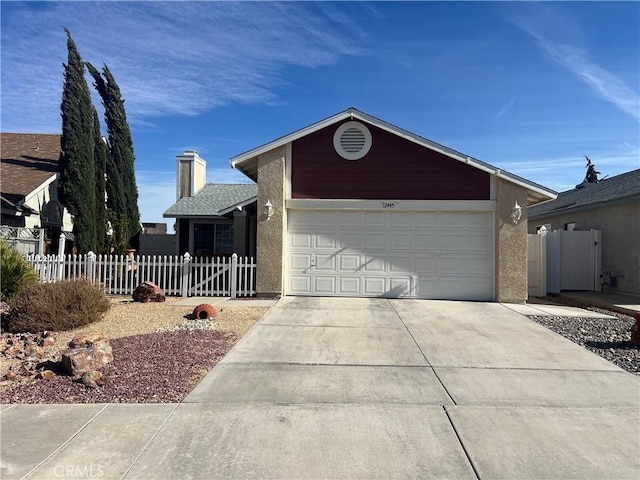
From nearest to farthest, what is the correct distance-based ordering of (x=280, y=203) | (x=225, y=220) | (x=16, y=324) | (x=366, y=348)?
(x=366, y=348), (x=16, y=324), (x=280, y=203), (x=225, y=220)

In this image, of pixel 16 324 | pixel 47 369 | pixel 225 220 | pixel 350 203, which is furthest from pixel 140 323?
pixel 225 220

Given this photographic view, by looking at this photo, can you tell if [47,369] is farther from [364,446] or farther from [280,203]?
[280,203]

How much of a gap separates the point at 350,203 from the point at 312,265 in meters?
1.95

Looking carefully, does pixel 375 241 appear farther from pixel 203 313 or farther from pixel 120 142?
pixel 120 142

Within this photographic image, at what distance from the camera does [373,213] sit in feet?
42.1

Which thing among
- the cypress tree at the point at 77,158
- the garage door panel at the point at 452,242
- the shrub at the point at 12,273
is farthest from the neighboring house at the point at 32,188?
the garage door panel at the point at 452,242

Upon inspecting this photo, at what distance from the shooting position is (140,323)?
30.0ft

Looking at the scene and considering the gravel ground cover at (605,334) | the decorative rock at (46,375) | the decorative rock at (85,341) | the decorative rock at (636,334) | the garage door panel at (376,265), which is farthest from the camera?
the garage door panel at (376,265)

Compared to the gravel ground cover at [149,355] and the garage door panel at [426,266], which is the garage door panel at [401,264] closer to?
the garage door panel at [426,266]

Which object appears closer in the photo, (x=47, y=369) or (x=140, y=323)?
(x=47, y=369)

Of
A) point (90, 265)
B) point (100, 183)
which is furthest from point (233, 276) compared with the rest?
point (100, 183)

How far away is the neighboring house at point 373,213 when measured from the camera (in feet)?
41.3

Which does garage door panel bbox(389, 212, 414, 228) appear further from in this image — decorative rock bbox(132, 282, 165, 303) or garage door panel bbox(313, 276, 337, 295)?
decorative rock bbox(132, 282, 165, 303)

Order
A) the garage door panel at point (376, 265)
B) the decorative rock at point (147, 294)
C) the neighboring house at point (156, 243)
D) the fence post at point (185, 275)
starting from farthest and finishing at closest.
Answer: the neighboring house at point (156, 243)
the fence post at point (185, 275)
the garage door panel at point (376, 265)
the decorative rock at point (147, 294)
